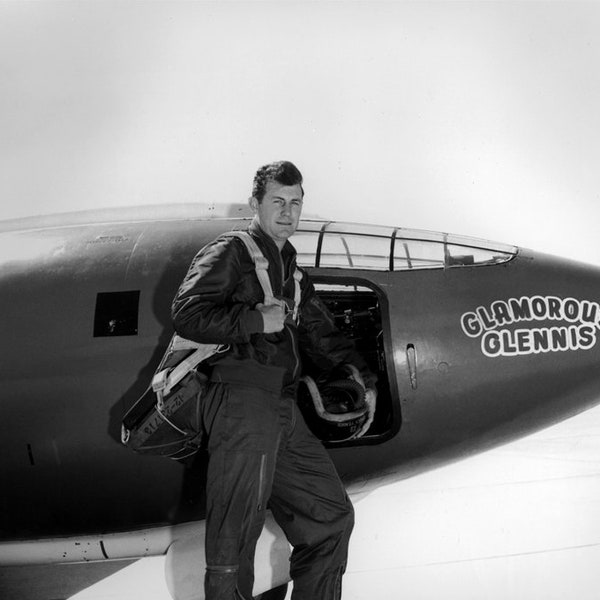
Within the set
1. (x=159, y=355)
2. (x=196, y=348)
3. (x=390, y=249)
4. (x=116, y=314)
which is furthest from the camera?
(x=390, y=249)

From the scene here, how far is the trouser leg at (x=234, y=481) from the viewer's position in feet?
8.67

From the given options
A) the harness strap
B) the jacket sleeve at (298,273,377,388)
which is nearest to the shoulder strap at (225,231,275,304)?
the harness strap

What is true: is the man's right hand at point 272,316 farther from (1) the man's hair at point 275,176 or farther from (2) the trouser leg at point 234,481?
(1) the man's hair at point 275,176

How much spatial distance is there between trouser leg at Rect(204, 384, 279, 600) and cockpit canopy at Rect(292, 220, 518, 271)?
1330 mm

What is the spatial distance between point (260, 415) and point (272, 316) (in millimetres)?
372

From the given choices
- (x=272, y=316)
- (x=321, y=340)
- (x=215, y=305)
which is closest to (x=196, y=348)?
(x=215, y=305)

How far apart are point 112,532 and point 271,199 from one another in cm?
208

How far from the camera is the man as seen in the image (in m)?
2.65

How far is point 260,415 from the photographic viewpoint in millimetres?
2711

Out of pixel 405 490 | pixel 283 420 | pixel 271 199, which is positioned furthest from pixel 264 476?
pixel 405 490

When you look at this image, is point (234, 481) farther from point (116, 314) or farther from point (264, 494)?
point (116, 314)

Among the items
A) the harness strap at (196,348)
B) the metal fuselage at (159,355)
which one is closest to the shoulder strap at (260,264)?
the harness strap at (196,348)

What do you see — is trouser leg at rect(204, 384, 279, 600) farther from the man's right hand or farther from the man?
the man's right hand

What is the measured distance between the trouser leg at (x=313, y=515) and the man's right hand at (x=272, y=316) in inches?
17.9
